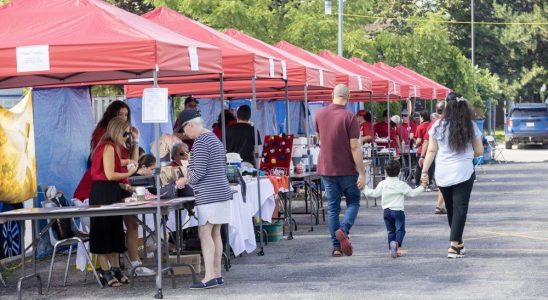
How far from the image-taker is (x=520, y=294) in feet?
35.4

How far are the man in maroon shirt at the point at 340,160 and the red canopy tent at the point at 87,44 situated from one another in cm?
190

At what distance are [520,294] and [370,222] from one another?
26.7ft

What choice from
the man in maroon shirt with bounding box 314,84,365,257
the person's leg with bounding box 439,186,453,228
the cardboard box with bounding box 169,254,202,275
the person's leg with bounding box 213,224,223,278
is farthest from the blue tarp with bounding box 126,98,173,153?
the person's leg with bounding box 213,224,223,278

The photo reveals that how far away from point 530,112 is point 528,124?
→ 0.75 m

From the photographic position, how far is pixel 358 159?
45.1 feet

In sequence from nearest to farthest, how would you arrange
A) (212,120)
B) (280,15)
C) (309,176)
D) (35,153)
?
(35,153) < (309,176) < (212,120) < (280,15)

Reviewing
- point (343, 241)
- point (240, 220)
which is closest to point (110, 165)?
point (240, 220)

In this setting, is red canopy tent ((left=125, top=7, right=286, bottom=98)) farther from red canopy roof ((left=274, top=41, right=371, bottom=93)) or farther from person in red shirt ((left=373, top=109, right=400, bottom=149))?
person in red shirt ((left=373, top=109, right=400, bottom=149))

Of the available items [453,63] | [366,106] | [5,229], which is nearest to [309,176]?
[5,229]

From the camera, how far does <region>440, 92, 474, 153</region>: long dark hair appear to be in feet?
44.4

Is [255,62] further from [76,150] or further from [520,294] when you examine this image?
[520,294]

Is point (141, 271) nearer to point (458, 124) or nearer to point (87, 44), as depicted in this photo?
point (87, 44)

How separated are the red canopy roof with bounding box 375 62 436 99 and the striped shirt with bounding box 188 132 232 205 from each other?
20.6 meters

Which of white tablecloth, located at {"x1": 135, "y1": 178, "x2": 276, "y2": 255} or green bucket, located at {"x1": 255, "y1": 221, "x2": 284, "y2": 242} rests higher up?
white tablecloth, located at {"x1": 135, "y1": 178, "x2": 276, "y2": 255}
